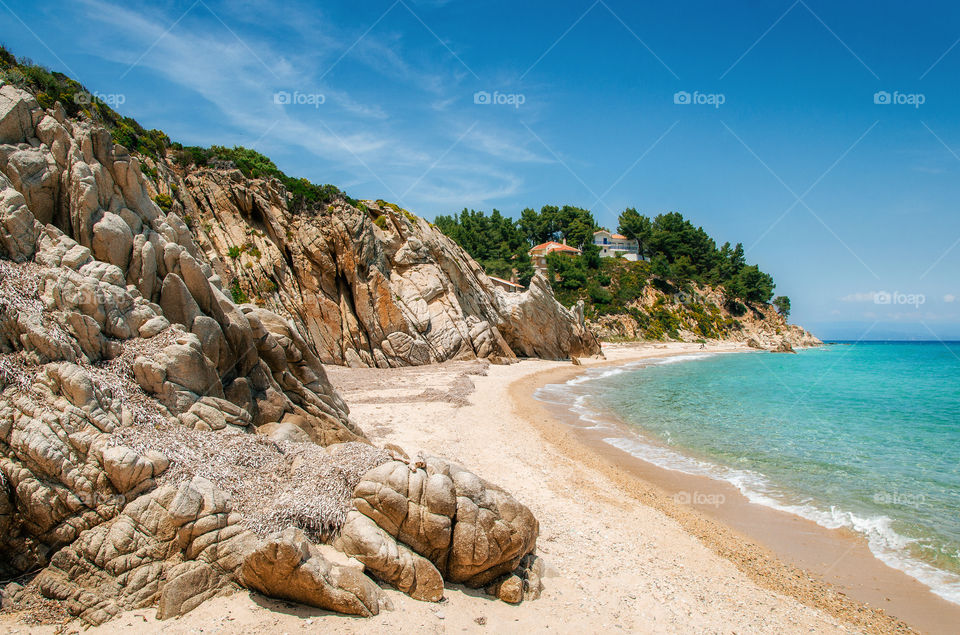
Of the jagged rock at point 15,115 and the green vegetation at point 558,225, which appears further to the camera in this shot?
the green vegetation at point 558,225

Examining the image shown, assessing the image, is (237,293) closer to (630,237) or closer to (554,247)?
(554,247)

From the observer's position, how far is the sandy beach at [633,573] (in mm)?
6066

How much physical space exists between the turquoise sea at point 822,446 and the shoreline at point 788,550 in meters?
0.45

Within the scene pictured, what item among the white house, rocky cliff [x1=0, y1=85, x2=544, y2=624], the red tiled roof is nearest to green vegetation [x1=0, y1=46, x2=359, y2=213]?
rocky cliff [x1=0, y1=85, x2=544, y2=624]

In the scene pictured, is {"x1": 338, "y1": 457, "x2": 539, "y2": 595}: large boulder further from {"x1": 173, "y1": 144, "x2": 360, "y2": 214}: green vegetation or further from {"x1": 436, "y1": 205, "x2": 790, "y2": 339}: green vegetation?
{"x1": 436, "y1": 205, "x2": 790, "y2": 339}: green vegetation

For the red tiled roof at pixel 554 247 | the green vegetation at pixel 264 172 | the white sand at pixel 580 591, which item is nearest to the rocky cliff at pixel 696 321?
the red tiled roof at pixel 554 247

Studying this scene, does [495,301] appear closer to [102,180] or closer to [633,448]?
Result: [633,448]

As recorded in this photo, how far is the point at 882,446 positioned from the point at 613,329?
58.8m

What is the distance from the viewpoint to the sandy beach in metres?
6.07

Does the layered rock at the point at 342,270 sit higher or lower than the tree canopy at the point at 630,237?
lower

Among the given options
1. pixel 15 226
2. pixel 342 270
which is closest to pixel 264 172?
pixel 342 270

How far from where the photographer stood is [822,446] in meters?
17.5

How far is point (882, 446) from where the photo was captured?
58.4 ft

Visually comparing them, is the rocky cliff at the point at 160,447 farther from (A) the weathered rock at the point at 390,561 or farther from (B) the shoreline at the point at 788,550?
(B) the shoreline at the point at 788,550
